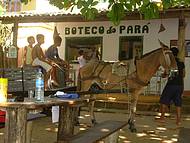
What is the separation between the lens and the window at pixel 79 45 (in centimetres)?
1880

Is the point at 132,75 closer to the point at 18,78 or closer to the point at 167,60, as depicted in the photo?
the point at 167,60

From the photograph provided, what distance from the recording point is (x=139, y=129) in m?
11.1

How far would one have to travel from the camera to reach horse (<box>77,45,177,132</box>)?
1109 cm

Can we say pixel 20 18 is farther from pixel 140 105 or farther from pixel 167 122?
pixel 167 122

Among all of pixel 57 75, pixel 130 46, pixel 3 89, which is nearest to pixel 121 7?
pixel 3 89

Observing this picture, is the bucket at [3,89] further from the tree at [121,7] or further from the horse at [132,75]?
the horse at [132,75]

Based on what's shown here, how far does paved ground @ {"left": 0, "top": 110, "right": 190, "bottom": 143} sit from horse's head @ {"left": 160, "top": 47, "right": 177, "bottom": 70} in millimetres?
1592

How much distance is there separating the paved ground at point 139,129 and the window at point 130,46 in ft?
14.5

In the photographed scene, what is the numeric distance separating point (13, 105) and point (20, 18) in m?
13.2

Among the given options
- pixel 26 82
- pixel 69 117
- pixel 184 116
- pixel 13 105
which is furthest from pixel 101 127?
pixel 184 116

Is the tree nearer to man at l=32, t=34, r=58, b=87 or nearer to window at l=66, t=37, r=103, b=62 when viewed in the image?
man at l=32, t=34, r=58, b=87

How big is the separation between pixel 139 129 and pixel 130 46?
7.65 meters

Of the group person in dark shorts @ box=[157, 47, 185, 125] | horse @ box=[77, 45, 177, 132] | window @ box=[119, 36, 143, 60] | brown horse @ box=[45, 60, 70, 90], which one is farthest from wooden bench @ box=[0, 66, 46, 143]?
window @ box=[119, 36, 143, 60]

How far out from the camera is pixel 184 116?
1388 cm
